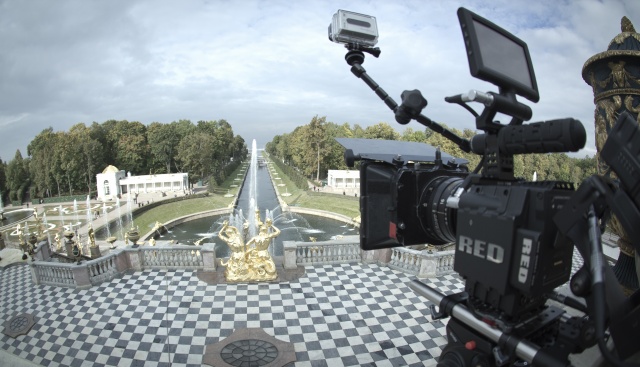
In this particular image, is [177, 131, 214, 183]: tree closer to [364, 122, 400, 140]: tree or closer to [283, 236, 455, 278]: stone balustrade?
[364, 122, 400, 140]: tree

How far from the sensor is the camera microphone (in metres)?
1.44

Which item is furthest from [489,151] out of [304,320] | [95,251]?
[95,251]

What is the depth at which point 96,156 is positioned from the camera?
36.6 m

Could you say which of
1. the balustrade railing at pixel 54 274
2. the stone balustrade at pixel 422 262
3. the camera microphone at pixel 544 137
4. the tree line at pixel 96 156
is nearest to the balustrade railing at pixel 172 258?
the balustrade railing at pixel 54 274

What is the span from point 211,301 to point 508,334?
261 inches

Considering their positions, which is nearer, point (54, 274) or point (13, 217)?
point (54, 274)

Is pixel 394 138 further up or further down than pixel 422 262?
further up

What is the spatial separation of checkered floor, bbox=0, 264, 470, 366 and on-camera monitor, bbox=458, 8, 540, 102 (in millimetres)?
4837

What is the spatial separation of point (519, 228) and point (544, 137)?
421 mm

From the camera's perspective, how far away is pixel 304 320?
21.4 feet

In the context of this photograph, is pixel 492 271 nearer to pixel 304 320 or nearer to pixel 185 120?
pixel 304 320

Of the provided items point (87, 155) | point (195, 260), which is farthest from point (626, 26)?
point (87, 155)

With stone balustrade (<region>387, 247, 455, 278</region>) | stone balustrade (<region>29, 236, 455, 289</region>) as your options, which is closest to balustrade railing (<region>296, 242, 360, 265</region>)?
stone balustrade (<region>29, 236, 455, 289</region>)

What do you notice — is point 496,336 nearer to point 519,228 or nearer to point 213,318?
point 519,228
